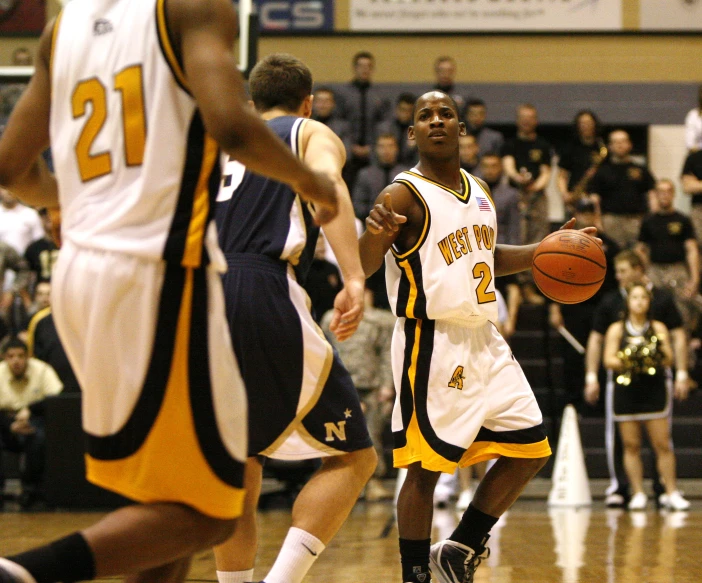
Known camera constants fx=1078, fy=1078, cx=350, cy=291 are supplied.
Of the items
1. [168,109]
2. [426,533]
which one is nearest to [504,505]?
[426,533]

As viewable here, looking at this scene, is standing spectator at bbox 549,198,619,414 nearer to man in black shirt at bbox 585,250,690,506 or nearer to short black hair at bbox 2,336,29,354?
man in black shirt at bbox 585,250,690,506

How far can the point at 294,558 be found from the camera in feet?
11.8

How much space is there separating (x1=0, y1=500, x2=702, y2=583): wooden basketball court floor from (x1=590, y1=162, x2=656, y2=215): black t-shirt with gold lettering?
3842mm

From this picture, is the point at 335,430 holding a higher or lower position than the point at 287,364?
lower

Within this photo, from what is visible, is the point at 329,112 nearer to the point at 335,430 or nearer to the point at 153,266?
the point at 335,430

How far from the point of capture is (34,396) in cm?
958

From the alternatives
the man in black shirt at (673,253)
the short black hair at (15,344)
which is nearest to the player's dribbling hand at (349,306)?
the short black hair at (15,344)

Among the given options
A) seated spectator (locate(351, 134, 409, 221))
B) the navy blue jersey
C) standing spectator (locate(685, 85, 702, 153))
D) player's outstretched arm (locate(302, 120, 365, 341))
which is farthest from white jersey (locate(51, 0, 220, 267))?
standing spectator (locate(685, 85, 702, 153))

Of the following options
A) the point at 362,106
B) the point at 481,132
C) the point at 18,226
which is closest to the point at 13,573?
the point at 18,226

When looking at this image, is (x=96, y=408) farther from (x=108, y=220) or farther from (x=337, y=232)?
(x=337, y=232)

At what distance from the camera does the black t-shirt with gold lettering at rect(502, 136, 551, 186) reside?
1228 centimetres

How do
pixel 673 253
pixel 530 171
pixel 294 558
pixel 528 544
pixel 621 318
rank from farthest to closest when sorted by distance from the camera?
pixel 530 171
pixel 673 253
pixel 621 318
pixel 528 544
pixel 294 558

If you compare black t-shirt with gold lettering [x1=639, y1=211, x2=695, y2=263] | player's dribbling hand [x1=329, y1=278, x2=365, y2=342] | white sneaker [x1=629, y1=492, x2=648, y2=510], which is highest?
player's dribbling hand [x1=329, y1=278, x2=365, y2=342]

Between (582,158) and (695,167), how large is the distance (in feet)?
4.09
